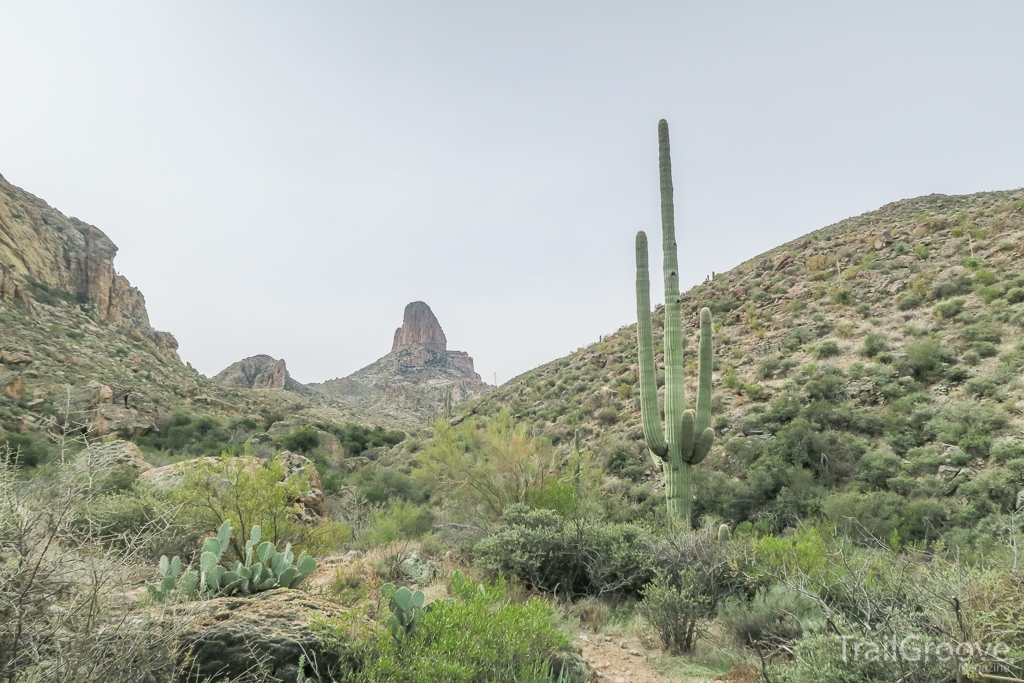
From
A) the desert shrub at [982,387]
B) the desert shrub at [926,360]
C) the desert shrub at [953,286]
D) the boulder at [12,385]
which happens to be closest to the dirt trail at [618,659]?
the desert shrub at [982,387]

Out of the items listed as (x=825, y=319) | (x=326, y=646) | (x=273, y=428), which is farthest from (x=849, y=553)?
(x=273, y=428)

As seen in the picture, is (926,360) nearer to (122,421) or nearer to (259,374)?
(122,421)

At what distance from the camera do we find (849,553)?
601 centimetres

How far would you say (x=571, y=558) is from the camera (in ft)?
21.7

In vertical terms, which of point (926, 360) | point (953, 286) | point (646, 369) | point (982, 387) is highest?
point (953, 286)

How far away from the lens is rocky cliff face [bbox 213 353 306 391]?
2540 inches

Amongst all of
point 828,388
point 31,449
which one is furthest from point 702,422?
point 31,449

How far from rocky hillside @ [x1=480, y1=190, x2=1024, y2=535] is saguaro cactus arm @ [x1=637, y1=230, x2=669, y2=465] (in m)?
3.19

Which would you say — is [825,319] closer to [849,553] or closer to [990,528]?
[990,528]

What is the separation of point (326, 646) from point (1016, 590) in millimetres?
4384

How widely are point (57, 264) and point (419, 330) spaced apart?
273ft

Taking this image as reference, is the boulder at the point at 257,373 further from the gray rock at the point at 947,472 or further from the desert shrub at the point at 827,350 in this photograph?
the gray rock at the point at 947,472

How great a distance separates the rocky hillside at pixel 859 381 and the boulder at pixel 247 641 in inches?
357

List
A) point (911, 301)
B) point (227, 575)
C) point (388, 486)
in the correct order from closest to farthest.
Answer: point (227, 575)
point (388, 486)
point (911, 301)
